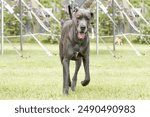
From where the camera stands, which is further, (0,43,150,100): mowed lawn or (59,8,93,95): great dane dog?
(0,43,150,100): mowed lawn

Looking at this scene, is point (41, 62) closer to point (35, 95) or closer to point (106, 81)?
point (106, 81)

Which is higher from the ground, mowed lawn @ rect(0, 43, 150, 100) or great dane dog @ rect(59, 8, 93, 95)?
great dane dog @ rect(59, 8, 93, 95)

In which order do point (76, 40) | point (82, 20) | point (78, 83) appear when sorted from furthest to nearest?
1. point (78, 83)
2. point (76, 40)
3. point (82, 20)

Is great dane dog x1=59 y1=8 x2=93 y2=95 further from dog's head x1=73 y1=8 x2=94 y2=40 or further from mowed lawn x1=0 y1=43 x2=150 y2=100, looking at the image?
mowed lawn x1=0 y1=43 x2=150 y2=100

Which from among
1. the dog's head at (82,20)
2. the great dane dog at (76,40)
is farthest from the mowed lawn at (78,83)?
the dog's head at (82,20)

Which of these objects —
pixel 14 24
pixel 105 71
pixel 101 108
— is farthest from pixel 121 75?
pixel 14 24

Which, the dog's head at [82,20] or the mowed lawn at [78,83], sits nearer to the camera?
the dog's head at [82,20]

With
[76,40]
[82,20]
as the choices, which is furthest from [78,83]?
[82,20]

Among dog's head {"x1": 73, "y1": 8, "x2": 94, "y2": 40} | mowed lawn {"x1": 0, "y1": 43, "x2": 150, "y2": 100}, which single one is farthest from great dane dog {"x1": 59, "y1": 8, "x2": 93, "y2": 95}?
mowed lawn {"x1": 0, "y1": 43, "x2": 150, "y2": 100}

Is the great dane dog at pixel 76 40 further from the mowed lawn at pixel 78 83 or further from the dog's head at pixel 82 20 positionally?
the mowed lawn at pixel 78 83

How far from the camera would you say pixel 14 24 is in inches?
1300

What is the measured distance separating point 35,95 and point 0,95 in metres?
0.64

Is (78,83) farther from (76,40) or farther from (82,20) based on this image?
(82,20)

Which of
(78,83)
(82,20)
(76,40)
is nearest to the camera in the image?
(82,20)
